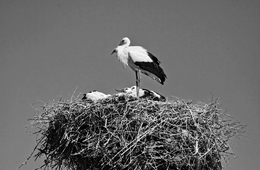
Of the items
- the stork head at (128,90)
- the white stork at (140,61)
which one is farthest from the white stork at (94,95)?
the white stork at (140,61)

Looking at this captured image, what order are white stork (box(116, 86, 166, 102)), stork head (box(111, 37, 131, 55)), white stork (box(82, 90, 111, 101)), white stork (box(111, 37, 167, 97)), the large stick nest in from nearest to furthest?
the large stick nest → white stork (box(82, 90, 111, 101)) → white stork (box(116, 86, 166, 102)) → white stork (box(111, 37, 167, 97)) → stork head (box(111, 37, 131, 55))

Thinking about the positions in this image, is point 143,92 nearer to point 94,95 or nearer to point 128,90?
point 128,90

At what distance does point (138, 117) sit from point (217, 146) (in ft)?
3.54

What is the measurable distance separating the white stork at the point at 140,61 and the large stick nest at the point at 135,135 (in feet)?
→ 5.14

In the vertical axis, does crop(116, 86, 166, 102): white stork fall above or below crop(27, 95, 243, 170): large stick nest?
above

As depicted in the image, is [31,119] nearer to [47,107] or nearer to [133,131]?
[47,107]

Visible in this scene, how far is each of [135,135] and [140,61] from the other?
89.6 inches

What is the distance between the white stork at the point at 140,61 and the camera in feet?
29.8

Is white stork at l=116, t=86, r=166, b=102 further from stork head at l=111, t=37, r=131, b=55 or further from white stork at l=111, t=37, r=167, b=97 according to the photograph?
stork head at l=111, t=37, r=131, b=55

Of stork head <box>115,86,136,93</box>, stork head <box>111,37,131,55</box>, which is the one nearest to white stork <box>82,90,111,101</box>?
stork head <box>115,86,136,93</box>

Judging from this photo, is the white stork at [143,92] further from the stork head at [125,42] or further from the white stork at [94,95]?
the stork head at [125,42]

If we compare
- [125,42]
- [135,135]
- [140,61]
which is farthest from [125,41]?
[135,135]

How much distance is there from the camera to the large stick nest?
695cm

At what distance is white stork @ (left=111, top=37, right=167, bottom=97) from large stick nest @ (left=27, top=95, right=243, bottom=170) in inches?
61.7
